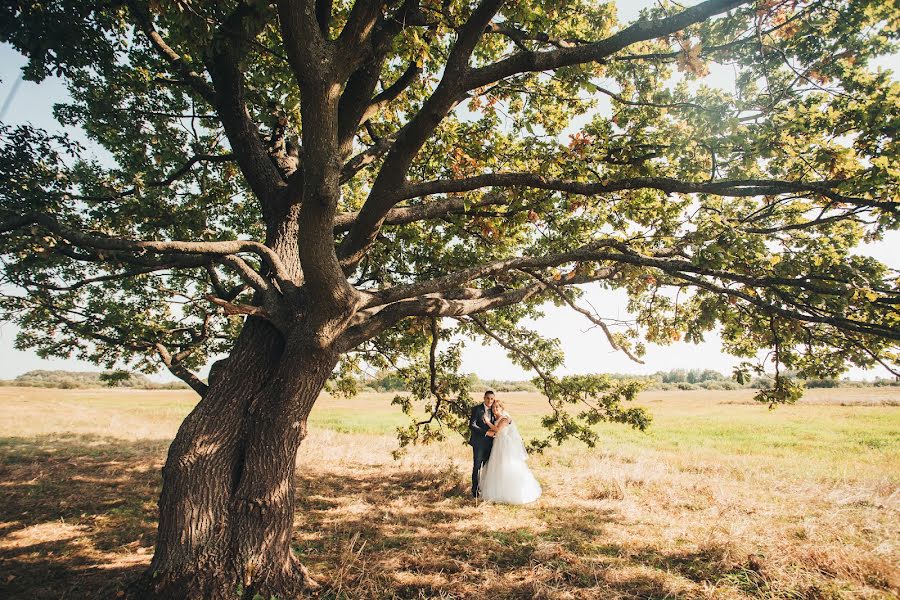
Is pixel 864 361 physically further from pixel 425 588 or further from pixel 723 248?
pixel 425 588

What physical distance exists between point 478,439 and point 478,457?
43 centimetres

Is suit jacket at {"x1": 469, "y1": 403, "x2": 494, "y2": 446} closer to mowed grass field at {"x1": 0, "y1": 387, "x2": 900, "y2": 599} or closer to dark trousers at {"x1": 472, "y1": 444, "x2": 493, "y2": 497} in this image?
dark trousers at {"x1": 472, "y1": 444, "x2": 493, "y2": 497}

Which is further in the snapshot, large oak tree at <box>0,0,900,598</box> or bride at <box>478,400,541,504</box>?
bride at <box>478,400,541,504</box>

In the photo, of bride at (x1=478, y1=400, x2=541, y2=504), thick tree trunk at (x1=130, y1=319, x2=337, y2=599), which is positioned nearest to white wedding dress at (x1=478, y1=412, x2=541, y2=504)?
Result: bride at (x1=478, y1=400, x2=541, y2=504)

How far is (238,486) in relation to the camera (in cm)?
487

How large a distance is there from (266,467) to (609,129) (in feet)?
22.7

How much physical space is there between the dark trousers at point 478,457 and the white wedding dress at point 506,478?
140mm

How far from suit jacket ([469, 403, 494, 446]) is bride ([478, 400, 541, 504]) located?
18 centimetres

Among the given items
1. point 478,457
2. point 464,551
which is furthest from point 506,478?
point 464,551

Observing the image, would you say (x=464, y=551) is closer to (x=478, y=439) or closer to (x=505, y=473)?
(x=505, y=473)

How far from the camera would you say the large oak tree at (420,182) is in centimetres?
402

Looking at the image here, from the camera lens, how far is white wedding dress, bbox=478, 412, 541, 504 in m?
9.42

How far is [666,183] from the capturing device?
4.35 meters

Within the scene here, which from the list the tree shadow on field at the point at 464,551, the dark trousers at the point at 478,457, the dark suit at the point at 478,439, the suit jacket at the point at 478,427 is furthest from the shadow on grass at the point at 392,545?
the suit jacket at the point at 478,427
